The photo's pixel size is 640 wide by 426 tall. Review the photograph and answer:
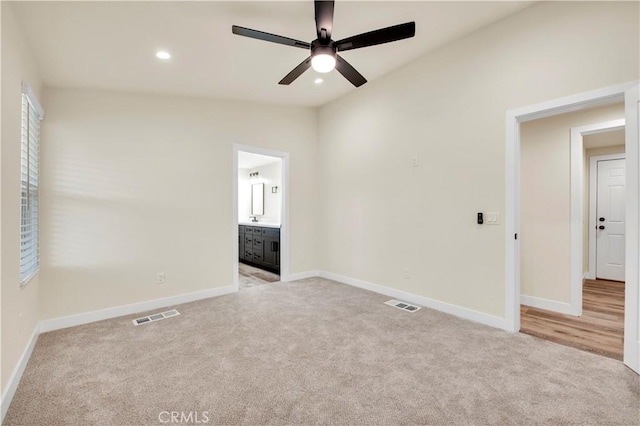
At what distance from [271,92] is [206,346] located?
3126mm

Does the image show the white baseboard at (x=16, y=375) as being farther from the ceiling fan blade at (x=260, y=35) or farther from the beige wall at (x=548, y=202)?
the beige wall at (x=548, y=202)

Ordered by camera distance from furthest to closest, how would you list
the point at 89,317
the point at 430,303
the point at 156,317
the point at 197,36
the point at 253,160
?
the point at 253,160 < the point at 430,303 < the point at 156,317 < the point at 89,317 < the point at 197,36

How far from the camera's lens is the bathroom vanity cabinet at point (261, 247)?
5449mm

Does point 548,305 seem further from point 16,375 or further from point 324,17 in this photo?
point 16,375

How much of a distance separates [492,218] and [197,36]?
321 centimetres

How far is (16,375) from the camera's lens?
6.56 feet

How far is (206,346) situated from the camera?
256cm

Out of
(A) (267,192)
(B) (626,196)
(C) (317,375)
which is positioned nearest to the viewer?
(C) (317,375)

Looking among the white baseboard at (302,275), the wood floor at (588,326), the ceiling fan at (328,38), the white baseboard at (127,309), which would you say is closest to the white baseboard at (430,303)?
the wood floor at (588,326)

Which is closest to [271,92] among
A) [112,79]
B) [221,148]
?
[221,148]

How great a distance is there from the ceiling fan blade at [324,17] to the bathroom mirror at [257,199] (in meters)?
5.18

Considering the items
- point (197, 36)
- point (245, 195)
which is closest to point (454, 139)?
point (197, 36)

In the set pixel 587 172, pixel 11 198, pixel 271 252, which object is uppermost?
pixel 587 172

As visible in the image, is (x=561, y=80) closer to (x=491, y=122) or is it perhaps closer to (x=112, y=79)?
(x=491, y=122)
